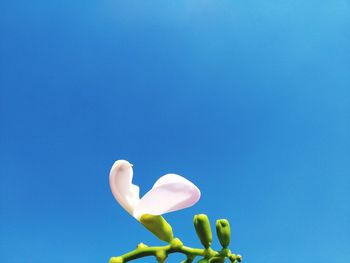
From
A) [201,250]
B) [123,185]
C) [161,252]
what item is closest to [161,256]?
[161,252]

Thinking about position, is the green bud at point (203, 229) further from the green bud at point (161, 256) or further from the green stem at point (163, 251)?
the green bud at point (161, 256)

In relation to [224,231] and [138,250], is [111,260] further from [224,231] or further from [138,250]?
[224,231]

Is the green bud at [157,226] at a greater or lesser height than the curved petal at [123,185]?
lesser

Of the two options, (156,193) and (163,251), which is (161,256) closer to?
(163,251)

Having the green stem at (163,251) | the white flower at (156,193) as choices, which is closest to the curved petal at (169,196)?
the white flower at (156,193)

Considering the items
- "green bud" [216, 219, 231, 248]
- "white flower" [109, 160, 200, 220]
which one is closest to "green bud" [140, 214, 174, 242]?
"white flower" [109, 160, 200, 220]

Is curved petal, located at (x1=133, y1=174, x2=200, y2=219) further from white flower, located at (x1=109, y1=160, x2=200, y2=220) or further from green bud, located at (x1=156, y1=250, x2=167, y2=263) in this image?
green bud, located at (x1=156, y1=250, x2=167, y2=263)
